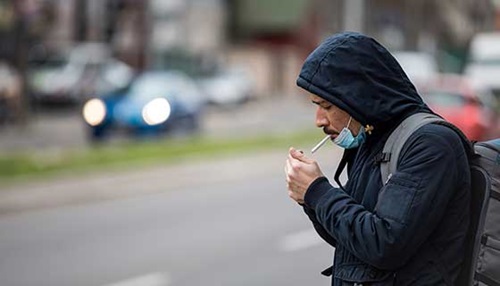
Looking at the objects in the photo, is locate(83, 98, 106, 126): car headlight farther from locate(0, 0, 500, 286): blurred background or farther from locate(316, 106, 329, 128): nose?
locate(316, 106, 329, 128): nose

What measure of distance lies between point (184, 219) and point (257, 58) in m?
41.5

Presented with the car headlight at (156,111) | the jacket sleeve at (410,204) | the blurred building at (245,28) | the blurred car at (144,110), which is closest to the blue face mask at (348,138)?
the jacket sleeve at (410,204)

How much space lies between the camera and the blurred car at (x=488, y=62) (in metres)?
33.8

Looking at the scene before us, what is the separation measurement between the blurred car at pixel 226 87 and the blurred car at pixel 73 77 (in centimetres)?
768

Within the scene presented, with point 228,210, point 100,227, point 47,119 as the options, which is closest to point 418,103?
point 100,227

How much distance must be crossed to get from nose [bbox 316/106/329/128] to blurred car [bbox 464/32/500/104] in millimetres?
31109

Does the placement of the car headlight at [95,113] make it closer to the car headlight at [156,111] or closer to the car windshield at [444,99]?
the car headlight at [156,111]

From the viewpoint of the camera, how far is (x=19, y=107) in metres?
26.4

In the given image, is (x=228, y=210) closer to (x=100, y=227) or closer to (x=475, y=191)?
(x=100, y=227)

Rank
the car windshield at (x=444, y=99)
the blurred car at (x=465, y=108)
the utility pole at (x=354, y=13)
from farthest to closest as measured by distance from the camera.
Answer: the utility pole at (x=354, y=13), the car windshield at (x=444, y=99), the blurred car at (x=465, y=108)

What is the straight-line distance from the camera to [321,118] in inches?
119

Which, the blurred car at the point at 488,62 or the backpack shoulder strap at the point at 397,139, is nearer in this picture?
the backpack shoulder strap at the point at 397,139

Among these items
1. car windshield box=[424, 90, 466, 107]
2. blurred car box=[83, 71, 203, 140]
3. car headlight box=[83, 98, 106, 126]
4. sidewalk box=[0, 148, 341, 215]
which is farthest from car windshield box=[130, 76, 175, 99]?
car windshield box=[424, 90, 466, 107]

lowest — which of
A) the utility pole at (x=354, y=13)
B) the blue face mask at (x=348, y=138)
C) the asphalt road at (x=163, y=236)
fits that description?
the asphalt road at (x=163, y=236)
